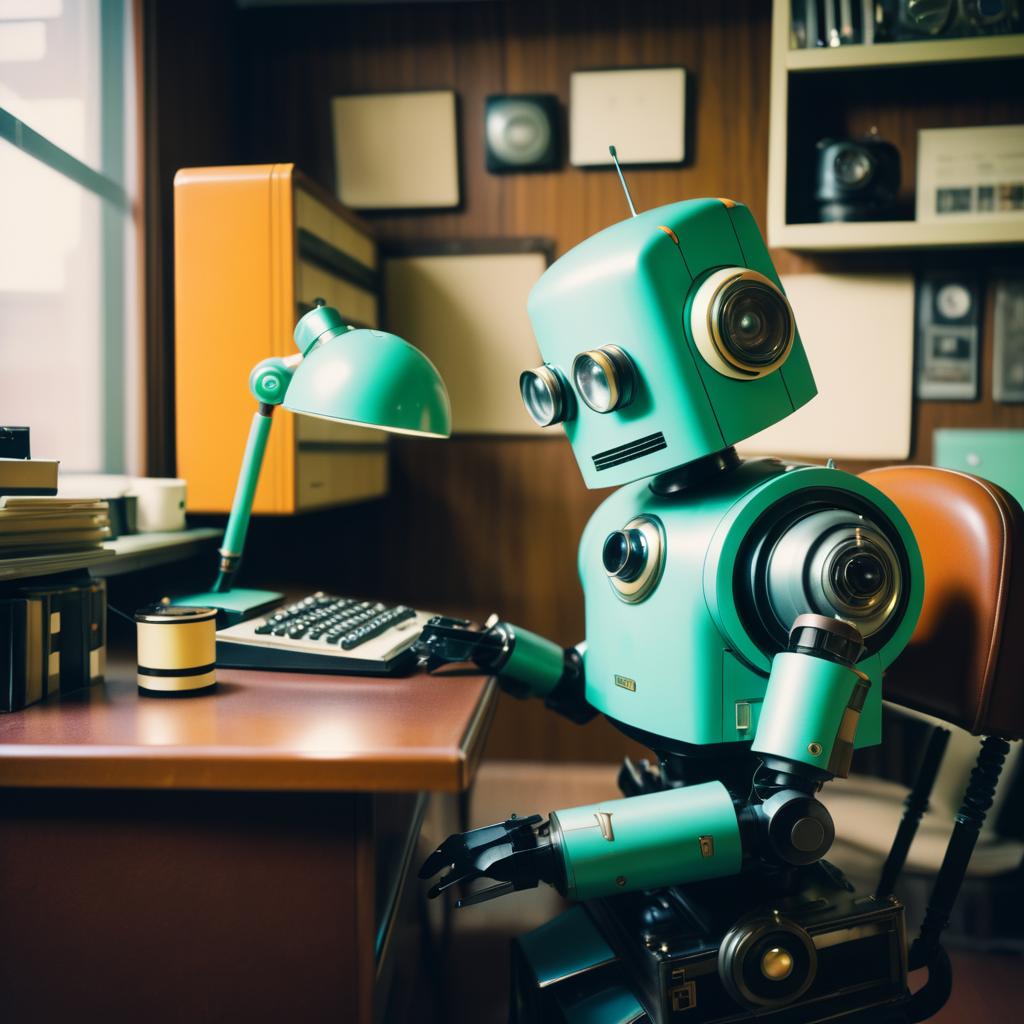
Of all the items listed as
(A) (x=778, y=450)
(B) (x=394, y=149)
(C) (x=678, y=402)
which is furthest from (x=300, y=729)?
(B) (x=394, y=149)

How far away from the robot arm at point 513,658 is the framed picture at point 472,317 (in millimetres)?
1022

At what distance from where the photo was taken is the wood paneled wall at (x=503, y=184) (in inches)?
81.4

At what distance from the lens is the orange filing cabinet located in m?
1.54

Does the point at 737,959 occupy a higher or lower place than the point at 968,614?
lower

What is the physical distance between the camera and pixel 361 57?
2.15m

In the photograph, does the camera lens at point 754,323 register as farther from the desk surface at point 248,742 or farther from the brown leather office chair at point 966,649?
the desk surface at point 248,742

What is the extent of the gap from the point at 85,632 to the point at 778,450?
1612mm

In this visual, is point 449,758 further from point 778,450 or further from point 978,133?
point 978,133

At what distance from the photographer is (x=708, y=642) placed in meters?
0.95

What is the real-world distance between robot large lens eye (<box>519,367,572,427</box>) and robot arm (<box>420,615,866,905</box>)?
1.27ft

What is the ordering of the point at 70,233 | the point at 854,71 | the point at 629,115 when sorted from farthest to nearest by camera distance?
the point at 629,115
the point at 854,71
the point at 70,233

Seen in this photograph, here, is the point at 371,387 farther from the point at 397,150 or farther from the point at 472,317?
the point at 397,150

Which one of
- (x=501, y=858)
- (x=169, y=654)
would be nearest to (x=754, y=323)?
(x=501, y=858)

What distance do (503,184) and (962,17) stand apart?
3.43ft
